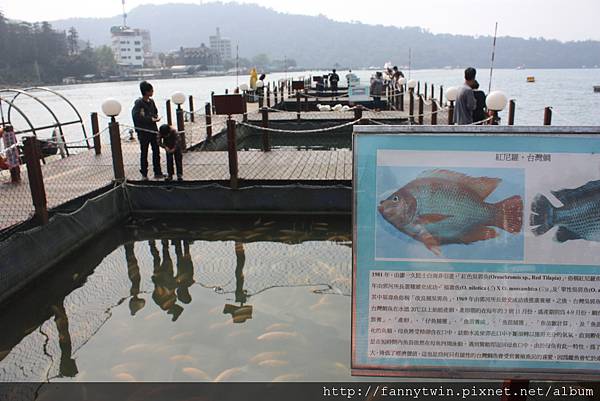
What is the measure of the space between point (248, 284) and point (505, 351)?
453 cm

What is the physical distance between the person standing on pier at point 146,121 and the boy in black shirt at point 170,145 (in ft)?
1.33

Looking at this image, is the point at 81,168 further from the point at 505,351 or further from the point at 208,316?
the point at 505,351

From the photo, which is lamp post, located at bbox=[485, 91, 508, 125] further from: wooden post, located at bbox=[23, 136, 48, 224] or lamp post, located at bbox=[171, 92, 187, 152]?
wooden post, located at bbox=[23, 136, 48, 224]

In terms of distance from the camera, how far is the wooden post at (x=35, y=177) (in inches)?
270

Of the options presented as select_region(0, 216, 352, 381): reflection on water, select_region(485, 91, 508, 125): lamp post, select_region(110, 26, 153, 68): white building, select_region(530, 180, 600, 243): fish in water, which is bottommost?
select_region(0, 216, 352, 381): reflection on water

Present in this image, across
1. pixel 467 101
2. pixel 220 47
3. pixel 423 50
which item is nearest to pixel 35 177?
pixel 467 101

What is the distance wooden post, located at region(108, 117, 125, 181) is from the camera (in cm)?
909

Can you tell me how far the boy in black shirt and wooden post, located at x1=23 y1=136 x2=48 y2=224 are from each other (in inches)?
98.6

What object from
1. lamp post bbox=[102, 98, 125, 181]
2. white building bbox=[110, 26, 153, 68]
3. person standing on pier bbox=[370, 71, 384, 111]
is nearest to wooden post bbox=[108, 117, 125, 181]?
lamp post bbox=[102, 98, 125, 181]

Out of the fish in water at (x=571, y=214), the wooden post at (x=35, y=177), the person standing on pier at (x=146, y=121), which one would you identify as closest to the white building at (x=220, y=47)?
the person standing on pier at (x=146, y=121)

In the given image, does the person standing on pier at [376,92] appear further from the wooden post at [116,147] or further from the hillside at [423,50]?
the hillside at [423,50]

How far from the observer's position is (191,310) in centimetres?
593

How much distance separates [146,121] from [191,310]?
4889 mm

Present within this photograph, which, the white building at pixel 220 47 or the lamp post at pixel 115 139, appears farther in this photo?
the white building at pixel 220 47
